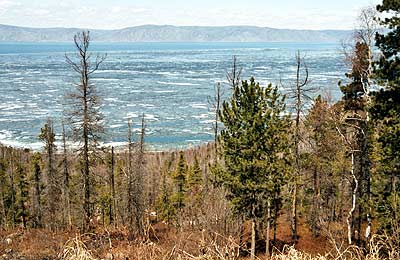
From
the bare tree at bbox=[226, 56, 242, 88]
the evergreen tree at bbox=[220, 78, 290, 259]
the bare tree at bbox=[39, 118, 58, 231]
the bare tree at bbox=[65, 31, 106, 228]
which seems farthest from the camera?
the bare tree at bbox=[39, 118, 58, 231]

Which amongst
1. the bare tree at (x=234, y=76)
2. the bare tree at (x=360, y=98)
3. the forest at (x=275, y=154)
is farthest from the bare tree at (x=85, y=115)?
the bare tree at (x=360, y=98)

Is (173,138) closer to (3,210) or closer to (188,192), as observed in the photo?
(188,192)

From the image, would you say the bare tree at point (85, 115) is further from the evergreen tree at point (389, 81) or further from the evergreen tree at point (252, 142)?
the evergreen tree at point (389, 81)

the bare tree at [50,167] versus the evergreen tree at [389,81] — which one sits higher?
the evergreen tree at [389,81]

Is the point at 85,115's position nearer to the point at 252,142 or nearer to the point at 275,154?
the point at 252,142

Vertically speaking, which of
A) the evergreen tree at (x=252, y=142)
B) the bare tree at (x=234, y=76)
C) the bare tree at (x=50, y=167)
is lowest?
the bare tree at (x=50, y=167)

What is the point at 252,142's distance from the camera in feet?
54.7

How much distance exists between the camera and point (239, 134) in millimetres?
16859

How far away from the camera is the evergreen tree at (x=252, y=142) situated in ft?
54.7

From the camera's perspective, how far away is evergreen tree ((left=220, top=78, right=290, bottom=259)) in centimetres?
1667

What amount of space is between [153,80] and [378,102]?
8412 cm

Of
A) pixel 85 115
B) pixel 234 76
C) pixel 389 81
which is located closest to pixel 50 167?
pixel 85 115

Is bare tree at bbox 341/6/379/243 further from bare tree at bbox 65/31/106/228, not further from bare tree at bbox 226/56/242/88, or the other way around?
bare tree at bbox 65/31/106/228

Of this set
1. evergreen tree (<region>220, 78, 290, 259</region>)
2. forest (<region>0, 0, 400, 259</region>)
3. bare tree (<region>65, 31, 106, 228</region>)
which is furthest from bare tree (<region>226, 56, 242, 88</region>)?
bare tree (<region>65, 31, 106, 228</region>)
